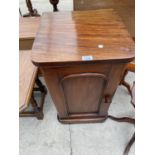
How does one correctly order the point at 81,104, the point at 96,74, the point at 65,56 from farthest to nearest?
1. the point at 81,104
2. the point at 96,74
3. the point at 65,56

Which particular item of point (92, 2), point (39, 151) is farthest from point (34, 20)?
point (39, 151)

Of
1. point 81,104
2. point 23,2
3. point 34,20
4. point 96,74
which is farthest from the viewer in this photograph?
point 23,2

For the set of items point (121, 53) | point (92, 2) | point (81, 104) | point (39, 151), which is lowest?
point (39, 151)

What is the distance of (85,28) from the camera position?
96 centimetres

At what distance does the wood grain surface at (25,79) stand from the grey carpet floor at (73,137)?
48cm

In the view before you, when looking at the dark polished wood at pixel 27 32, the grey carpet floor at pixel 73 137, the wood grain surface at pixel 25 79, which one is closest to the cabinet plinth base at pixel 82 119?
the grey carpet floor at pixel 73 137

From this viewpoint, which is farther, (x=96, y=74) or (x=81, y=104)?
(x=81, y=104)

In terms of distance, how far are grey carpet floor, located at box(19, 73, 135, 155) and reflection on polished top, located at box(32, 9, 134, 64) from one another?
76 centimetres

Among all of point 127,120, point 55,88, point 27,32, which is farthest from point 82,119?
point 27,32

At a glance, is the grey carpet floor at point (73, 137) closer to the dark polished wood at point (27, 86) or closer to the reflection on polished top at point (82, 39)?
the dark polished wood at point (27, 86)

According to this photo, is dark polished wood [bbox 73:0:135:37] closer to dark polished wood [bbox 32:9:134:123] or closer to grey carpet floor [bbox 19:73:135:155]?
dark polished wood [bbox 32:9:134:123]

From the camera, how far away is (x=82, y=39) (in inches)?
34.4

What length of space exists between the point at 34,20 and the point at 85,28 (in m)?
0.70
